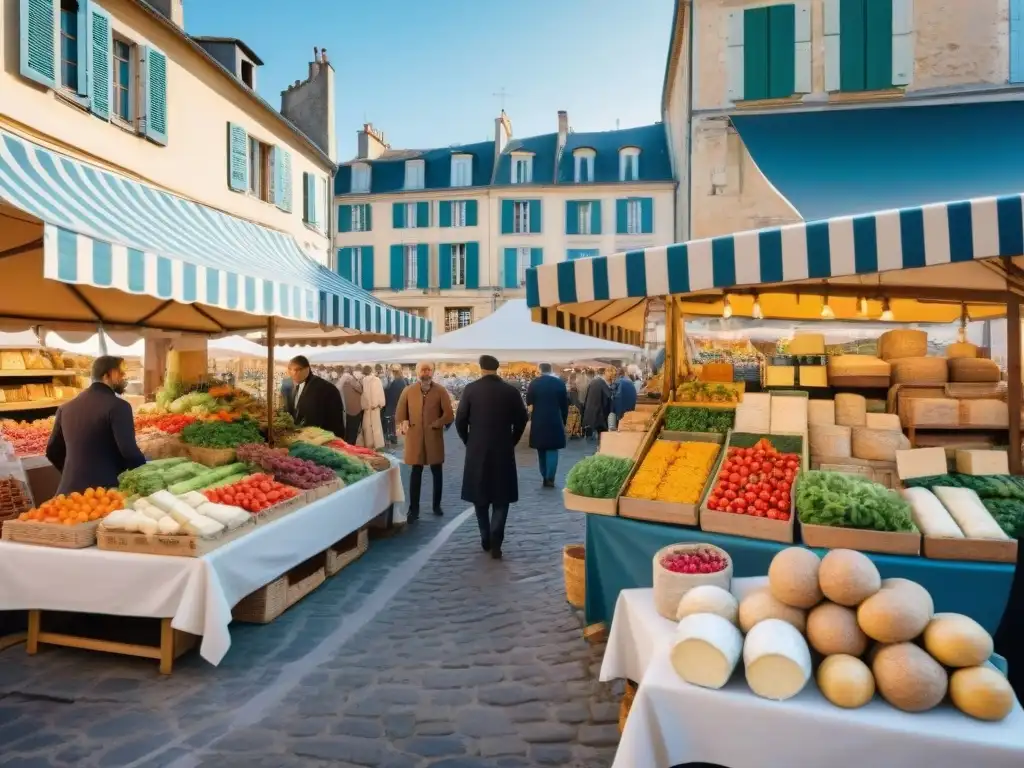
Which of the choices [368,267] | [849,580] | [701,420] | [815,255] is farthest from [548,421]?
[368,267]

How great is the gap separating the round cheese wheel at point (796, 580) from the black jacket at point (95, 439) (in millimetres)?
4278

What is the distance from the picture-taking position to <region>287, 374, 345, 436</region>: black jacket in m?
7.96

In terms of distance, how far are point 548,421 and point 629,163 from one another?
23.8 meters

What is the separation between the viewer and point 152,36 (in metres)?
9.60

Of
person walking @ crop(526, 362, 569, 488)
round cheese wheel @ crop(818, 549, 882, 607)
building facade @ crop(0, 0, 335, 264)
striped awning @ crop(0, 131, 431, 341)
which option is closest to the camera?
round cheese wheel @ crop(818, 549, 882, 607)

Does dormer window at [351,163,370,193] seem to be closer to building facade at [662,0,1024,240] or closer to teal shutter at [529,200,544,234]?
teal shutter at [529,200,544,234]

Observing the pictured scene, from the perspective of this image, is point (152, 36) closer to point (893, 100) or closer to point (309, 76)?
point (309, 76)

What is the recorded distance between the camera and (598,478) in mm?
4445

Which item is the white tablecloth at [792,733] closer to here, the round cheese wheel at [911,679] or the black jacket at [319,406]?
the round cheese wheel at [911,679]

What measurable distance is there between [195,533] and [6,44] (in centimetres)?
647

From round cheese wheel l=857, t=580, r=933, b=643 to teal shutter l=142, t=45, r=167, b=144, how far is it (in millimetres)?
10336

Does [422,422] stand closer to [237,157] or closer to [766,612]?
[766,612]

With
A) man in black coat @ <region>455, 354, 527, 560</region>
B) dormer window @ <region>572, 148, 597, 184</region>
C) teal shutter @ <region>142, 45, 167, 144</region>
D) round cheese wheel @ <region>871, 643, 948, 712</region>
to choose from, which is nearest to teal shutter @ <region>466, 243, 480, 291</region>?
dormer window @ <region>572, 148, 597, 184</region>

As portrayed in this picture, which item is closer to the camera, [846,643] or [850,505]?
[846,643]
